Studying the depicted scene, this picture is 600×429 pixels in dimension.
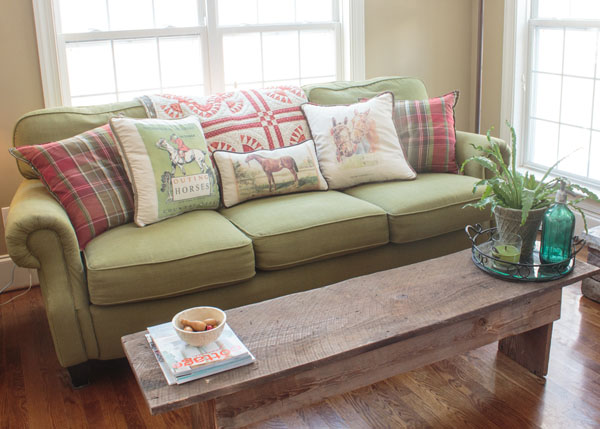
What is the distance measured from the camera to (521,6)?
13.1 feet

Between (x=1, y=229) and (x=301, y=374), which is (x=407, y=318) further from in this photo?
(x=1, y=229)

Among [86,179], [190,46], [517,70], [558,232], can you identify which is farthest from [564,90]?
[86,179]

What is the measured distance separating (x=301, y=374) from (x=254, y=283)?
2.92 feet

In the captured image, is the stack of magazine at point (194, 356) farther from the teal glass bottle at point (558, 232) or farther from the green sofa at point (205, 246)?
the teal glass bottle at point (558, 232)

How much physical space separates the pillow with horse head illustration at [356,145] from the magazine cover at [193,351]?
4.80 ft

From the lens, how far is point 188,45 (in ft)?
11.9

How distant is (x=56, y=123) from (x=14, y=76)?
0.51m

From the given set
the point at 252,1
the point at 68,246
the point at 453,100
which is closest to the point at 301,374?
the point at 68,246

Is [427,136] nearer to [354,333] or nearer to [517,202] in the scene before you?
[517,202]

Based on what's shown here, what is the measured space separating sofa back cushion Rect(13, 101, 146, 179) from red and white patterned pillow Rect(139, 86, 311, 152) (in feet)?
0.58

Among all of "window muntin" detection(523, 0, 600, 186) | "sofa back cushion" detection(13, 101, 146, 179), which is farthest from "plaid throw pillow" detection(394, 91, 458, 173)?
"sofa back cushion" detection(13, 101, 146, 179)

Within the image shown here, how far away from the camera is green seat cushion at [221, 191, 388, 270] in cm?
269

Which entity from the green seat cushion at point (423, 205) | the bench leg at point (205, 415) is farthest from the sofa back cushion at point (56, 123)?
the bench leg at point (205, 415)

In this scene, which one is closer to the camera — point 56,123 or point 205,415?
point 205,415
